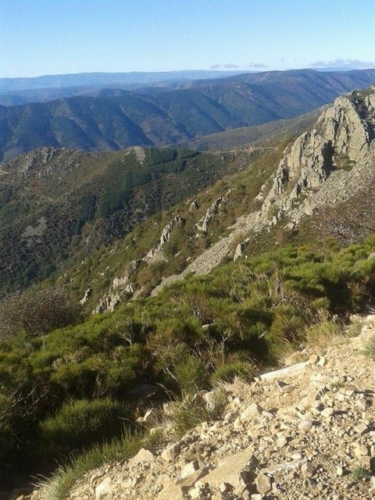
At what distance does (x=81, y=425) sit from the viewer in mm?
5379

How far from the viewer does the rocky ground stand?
3045mm

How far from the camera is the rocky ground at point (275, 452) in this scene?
304cm

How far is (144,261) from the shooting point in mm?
60000

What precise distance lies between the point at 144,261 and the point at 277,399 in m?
55.8

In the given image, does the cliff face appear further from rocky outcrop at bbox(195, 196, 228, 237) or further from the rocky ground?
the rocky ground

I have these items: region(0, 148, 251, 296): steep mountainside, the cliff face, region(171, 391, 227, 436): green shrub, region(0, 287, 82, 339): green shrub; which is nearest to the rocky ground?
region(171, 391, 227, 436): green shrub

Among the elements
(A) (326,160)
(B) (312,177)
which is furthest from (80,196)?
(B) (312,177)

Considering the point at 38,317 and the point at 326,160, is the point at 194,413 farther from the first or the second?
the point at 326,160

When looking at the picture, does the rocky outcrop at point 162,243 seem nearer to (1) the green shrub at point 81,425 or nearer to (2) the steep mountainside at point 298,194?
(2) the steep mountainside at point 298,194

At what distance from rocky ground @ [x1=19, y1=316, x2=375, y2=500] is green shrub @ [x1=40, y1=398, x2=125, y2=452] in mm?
928

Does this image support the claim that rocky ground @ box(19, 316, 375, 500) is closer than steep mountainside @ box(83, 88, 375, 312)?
Yes

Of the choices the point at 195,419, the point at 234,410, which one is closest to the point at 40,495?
the point at 195,419

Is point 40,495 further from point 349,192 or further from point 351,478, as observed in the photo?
point 349,192

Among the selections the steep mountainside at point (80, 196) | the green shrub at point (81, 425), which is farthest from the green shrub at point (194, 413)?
the steep mountainside at point (80, 196)
